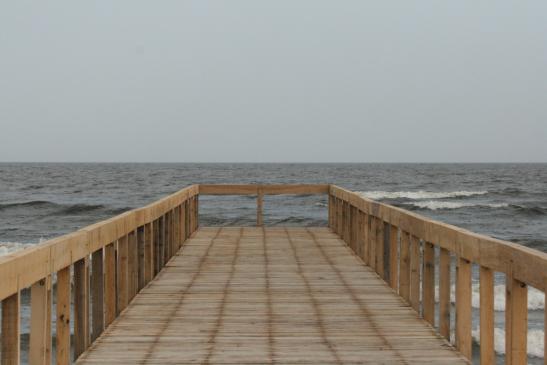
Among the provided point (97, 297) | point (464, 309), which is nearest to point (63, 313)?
point (97, 297)

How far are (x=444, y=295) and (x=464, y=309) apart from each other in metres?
0.49

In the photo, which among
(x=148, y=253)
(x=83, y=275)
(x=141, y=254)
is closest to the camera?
(x=83, y=275)

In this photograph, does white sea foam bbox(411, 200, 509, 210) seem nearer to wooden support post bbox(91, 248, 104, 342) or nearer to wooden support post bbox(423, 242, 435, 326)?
wooden support post bbox(423, 242, 435, 326)

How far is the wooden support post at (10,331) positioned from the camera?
3646 mm

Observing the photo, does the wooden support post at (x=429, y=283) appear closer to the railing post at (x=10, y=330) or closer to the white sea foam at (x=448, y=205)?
the railing post at (x=10, y=330)

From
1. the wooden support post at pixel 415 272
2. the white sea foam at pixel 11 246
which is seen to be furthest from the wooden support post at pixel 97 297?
the white sea foam at pixel 11 246

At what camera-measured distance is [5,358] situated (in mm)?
3668

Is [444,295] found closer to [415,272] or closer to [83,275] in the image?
[415,272]

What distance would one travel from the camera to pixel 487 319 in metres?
4.63

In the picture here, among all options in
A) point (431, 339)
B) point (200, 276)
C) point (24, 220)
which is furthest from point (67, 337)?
point (24, 220)

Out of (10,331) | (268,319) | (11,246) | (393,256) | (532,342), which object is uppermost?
(10,331)

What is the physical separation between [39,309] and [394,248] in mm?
4401

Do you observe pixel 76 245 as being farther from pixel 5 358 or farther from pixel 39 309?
pixel 5 358

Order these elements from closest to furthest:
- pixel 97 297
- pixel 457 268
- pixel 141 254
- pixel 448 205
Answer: pixel 457 268 < pixel 97 297 < pixel 141 254 < pixel 448 205
